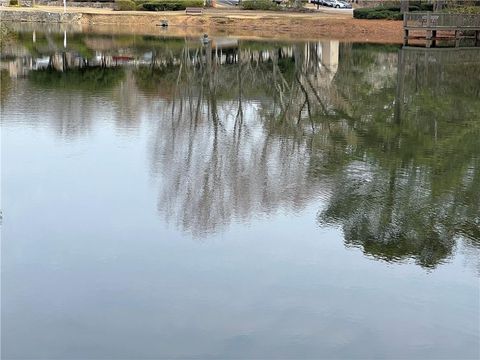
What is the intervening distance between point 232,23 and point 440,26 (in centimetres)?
1560

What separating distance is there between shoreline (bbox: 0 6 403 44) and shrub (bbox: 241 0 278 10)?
1921mm

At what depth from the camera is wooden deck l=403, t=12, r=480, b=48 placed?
153ft

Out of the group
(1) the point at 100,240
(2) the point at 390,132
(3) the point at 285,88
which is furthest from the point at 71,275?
(3) the point at 285,88

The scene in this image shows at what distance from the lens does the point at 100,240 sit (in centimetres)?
1136

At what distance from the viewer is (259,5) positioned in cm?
6538

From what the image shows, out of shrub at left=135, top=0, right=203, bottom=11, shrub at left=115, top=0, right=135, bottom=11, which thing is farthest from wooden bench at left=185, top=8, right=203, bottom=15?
shrub at left=115, top=0, right=135, bottom=11

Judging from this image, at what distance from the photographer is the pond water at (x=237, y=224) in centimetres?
873

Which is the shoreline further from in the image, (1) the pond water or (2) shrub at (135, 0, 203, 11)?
(1) the pond water

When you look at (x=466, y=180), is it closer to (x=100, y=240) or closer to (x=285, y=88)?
(x=100, y=240)

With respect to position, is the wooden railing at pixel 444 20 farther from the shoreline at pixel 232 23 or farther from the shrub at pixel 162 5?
the shrub at pixel 162 5

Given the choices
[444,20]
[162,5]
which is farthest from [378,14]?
[162,5]

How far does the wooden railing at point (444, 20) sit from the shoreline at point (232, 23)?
213cm

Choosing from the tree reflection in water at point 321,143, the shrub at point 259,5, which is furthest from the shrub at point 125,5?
the tree reflection in water at point 321,143

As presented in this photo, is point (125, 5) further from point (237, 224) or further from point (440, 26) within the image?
point (237, 224)
